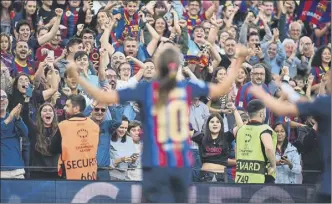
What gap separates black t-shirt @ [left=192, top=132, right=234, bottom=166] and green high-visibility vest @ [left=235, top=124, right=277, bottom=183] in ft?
2.29

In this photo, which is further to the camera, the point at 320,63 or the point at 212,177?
the point at 320,63

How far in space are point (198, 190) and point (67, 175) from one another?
5.37ft

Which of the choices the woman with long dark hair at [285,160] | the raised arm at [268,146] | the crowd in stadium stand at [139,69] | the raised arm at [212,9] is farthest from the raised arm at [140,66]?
the raised arm at [212,9]

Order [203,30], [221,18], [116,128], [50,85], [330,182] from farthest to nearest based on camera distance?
[221,18], [203,30], [50,85], [116,128], [330,182]

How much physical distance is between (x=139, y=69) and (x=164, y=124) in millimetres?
7042

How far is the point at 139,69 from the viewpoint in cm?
1633

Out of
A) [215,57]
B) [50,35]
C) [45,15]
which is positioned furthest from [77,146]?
[45,15]

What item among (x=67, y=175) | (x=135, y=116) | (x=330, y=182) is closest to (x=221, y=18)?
(x=135, y=116)

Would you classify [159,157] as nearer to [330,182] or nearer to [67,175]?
[330,182]

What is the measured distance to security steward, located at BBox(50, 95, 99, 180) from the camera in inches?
519

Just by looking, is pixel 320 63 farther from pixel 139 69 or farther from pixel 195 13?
pixel 139 69

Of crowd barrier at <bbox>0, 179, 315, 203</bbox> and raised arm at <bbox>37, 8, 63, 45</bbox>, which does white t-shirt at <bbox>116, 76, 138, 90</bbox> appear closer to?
raised arm at <bbox>37, 8, 63, 45</bbox>

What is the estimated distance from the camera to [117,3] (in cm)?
1867

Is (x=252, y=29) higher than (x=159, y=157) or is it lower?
higher
